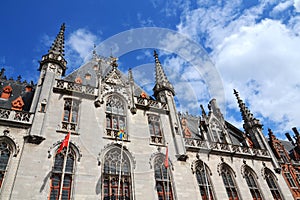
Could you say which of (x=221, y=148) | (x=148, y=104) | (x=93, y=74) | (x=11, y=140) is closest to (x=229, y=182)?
(x=221, y=148)

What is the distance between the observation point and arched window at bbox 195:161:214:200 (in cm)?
1701

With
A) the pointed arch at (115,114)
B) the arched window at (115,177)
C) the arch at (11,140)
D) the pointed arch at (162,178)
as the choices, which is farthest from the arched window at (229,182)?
the arch at (11,140)

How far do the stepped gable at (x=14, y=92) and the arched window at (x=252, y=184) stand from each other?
62.7ft

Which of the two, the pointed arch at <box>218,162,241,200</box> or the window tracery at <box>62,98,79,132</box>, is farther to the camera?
the pointed arch at <box>218,162,241,200</box>

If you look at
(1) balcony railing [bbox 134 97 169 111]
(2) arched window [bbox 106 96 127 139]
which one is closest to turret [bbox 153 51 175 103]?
(1) balcony railing [bbox 134 97 169 111]

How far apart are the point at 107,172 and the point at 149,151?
11.8 feet

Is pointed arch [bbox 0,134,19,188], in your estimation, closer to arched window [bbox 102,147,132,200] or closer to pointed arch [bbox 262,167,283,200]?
arched window [bbox 102,147,132,200]

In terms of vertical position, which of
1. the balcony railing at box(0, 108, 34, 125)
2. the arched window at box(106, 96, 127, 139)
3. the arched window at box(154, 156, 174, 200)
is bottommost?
the arched window at box(154, 156, 174, 200)

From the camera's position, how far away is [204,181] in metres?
17.8

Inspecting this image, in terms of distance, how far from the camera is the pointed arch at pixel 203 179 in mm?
17052

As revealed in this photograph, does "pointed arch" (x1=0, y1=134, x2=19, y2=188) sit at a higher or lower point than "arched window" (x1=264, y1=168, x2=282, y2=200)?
higher

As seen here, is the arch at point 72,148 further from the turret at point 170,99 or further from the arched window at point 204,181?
the arched window at point 204,181

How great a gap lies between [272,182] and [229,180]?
17.1 ft

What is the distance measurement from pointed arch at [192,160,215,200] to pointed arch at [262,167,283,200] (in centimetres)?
644
